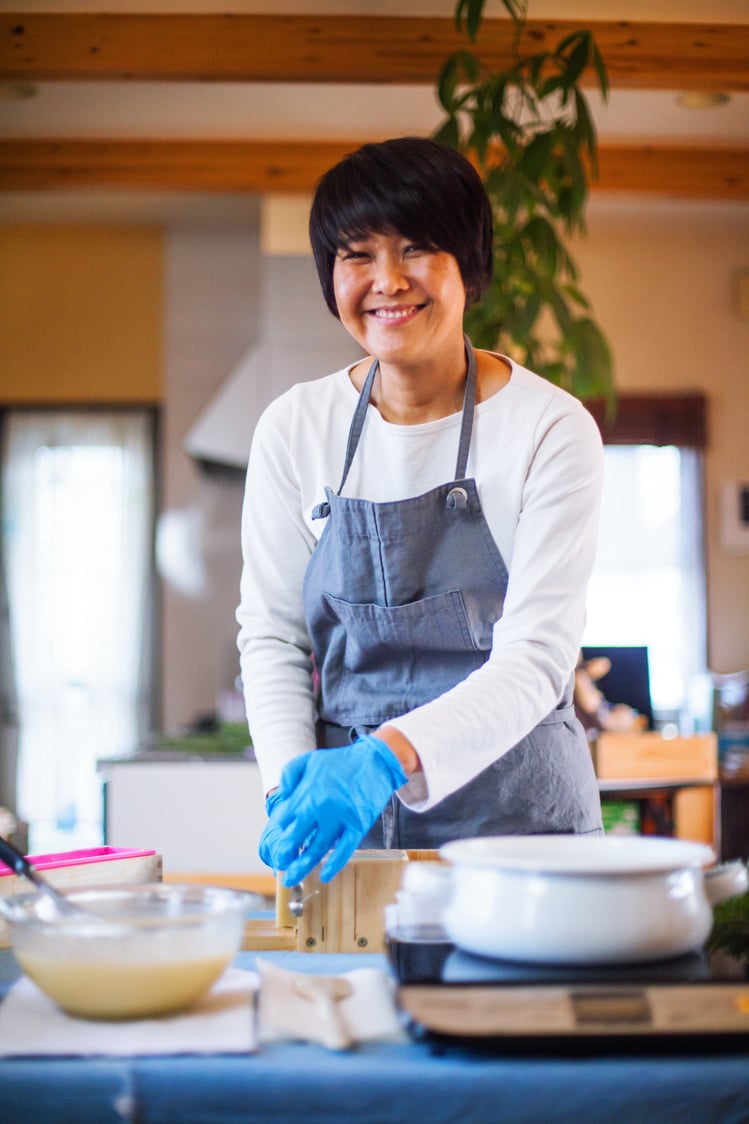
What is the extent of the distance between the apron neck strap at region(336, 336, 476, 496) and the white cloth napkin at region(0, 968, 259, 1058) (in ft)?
2.52

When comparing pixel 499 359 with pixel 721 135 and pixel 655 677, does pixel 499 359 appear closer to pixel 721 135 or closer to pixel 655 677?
pixel 721 135

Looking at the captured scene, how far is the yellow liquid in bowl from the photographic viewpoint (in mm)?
767

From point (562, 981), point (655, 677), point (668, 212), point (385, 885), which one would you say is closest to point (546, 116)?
point (668, 212)

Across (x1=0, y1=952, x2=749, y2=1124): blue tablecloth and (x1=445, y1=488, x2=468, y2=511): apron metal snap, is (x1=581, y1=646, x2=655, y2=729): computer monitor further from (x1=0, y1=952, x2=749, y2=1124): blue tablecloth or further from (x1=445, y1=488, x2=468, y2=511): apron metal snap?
(x1=0, y1=952, x2=749, y2=1124): blue tablecloth

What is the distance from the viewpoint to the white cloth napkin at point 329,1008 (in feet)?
2.51

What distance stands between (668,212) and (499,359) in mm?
4287

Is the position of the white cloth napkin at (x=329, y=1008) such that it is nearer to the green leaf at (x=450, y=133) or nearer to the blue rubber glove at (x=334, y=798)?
the blue rubber glove at (x=334, y=798)

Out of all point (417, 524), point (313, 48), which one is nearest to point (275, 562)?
point (417, 524)

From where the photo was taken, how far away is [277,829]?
1.19 metres

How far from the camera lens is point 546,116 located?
4.42 metres

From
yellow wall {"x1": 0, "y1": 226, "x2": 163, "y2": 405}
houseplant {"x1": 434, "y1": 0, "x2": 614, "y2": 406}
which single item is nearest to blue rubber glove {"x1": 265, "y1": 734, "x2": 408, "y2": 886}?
houseplant {"x1": 434, "y1": 0, "x2": 614, "y2": 406}

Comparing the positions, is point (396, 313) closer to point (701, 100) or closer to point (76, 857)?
point (76, 857)

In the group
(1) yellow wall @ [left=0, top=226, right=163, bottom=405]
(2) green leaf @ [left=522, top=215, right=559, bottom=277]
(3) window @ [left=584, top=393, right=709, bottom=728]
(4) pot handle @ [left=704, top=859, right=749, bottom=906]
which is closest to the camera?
(4) pot handle @ [left=704, top=859, right=749, bottom=906]

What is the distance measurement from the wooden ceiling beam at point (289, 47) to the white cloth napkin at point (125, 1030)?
11.7ft
